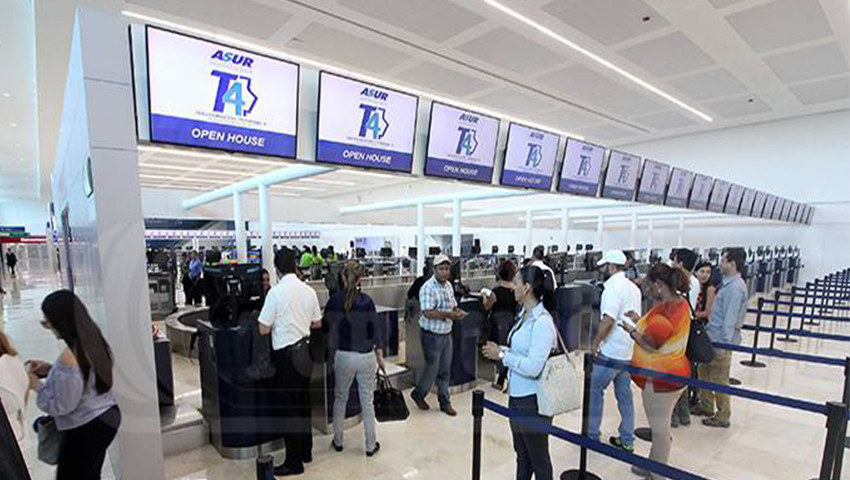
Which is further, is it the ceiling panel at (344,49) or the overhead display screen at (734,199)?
the overhead display screen at (734,199)

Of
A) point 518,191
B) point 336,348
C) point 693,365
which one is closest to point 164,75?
point 336,348

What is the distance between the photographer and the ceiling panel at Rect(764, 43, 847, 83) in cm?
768

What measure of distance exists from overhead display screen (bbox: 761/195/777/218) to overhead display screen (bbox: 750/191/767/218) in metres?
0.12

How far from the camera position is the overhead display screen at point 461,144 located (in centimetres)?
442

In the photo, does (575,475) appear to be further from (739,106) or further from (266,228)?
(739,106)

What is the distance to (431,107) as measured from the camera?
434 cm

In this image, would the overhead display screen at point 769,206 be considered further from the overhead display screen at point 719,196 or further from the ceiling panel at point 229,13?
the ceiling panel at point 229,13

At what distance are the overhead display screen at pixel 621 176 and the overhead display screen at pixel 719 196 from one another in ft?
10.8

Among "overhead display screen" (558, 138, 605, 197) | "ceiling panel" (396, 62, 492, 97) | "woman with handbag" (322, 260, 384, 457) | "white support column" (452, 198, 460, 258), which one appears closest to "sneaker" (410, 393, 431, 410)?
"woman with handbag" (322, 260, 384, 457)

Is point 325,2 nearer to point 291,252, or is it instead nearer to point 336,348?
point 291,252

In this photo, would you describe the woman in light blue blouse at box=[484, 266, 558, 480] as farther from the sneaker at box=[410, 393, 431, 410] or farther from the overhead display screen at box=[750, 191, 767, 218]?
the overhead display screen at box=[750, 191, 767, 218]

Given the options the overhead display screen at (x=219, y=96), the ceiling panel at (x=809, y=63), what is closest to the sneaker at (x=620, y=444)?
the overhead display screen at (x=219, y=96)

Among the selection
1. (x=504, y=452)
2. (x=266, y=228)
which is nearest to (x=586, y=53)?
(x=266, y=228)

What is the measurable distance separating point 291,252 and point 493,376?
10.6 ft
